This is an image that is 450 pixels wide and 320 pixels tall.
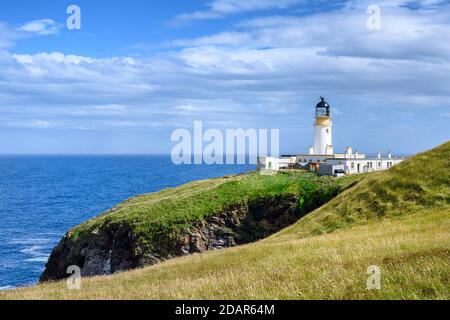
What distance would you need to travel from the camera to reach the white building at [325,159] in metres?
74.0

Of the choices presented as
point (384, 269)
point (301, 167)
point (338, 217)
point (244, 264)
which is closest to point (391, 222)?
point (338, 217)

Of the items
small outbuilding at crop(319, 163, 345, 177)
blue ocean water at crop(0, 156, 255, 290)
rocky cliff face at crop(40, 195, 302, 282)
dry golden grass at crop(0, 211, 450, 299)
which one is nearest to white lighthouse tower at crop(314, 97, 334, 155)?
small outbuilding at crop(319, 163, 345, 177)

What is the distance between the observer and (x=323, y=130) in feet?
297

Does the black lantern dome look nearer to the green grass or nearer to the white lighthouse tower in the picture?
the white lighthouse tower

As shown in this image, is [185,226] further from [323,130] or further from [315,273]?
[323,130]

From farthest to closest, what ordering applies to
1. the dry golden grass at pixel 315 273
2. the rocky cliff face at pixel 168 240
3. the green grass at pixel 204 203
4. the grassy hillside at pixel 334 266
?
the green grass at pixel 204 203 < the rocky cliff face at pixel 168 240 < the grassy hillside at pixel 334 266 < the dry golden grass at pixel 315 273

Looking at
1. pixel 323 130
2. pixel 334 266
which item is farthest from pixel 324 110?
pixel 334 266

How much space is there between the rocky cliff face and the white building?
1604 cm

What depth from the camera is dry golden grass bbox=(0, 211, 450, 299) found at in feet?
48.2

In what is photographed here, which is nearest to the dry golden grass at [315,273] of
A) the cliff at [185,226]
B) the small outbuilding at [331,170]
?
the cliff at [185,226]

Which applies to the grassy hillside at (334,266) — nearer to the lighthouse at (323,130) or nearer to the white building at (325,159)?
the white building at (325,159)

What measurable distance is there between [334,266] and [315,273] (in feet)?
3.67

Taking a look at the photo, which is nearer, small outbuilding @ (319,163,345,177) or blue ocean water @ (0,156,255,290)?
blue ocean water @ (0,156,255,290)
